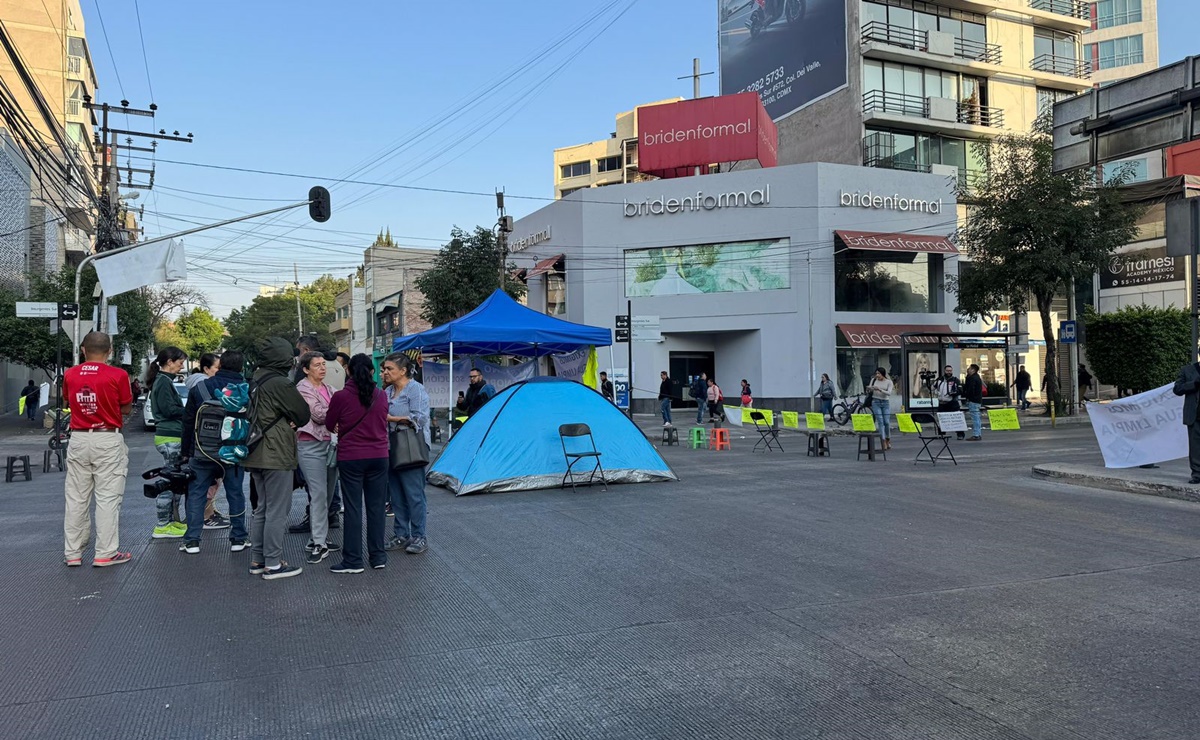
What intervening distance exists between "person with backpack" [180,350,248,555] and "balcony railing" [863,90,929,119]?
3479 centimetres

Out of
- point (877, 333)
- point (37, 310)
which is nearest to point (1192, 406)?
point (877, 333)

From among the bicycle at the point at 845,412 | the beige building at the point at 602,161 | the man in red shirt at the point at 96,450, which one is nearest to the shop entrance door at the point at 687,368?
the bicycle at the point at 845,412

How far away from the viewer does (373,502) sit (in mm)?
6844

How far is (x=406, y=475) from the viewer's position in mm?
7359

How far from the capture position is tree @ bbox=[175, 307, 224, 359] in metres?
90.7

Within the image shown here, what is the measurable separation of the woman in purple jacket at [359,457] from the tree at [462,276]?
28.3 metres

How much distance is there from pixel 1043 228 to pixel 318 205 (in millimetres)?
21058

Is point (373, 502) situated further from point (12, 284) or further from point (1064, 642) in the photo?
point (12, 284)

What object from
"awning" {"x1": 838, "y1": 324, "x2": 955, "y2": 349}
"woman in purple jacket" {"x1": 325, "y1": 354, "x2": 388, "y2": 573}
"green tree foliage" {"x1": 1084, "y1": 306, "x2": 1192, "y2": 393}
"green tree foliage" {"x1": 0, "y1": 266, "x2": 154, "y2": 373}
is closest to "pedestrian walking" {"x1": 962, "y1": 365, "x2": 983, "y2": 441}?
"awning" {"x1": 838, "y1": 324, "x2": 955, "y2": 349}

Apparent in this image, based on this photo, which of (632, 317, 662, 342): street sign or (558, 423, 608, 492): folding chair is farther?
(632, 317, 662, 342): street sign

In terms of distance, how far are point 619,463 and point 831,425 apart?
1630 cm

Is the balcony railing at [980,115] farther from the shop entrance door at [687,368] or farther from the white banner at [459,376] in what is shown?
the white banner at [459,376]

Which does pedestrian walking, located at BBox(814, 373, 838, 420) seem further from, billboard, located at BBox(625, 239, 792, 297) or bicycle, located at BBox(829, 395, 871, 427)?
billboard, located at BBox(625, 239, 792, 297)

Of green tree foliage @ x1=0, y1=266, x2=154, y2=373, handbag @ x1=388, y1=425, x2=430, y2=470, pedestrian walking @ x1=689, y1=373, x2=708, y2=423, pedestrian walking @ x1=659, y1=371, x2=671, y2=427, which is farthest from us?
pedestrian walking @ x1=689, y1=373, x2=708, y2=423
